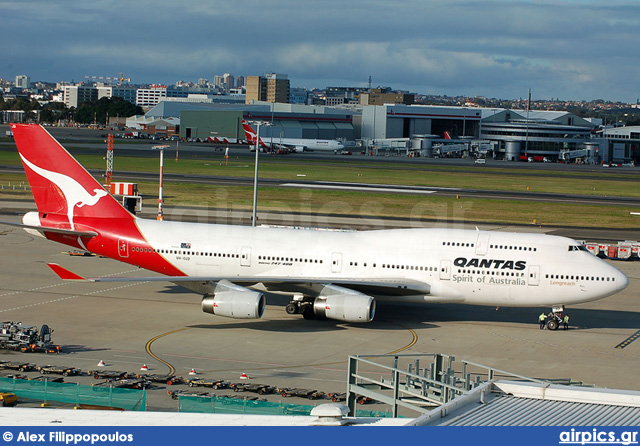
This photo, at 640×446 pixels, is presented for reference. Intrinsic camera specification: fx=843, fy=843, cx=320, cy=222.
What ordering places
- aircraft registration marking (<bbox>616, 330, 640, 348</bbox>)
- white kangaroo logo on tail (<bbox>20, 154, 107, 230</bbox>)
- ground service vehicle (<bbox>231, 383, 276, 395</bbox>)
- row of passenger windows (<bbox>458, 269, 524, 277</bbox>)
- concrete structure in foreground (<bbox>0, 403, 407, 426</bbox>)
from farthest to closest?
white kangaroo logo on tail (<bbox>20, 154, 107, 230</bbox>), row of passenger windows (<bbox>458, 269, 524, 277</bbox>), aircraft registration marking (<bbox>616, 330, 640, 348</bbox>), ground service vehicle (<bbox>231, 383, 276, 395</bbox>), concrete structure in foreground (<bbox>0, 403, 407, 426</bbox>)

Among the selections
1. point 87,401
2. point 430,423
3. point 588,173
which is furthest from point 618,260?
point 588,173

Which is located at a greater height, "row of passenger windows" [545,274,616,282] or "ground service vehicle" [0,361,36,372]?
"row of passenger windows" [545,274,616,282]

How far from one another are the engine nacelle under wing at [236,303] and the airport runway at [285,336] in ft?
3.58

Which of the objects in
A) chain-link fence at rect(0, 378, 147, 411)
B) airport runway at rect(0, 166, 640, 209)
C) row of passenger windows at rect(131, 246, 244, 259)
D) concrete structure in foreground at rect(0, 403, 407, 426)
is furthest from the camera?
airport runway at rect(0, 166, 640, 209)

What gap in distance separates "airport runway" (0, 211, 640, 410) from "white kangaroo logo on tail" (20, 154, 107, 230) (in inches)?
210

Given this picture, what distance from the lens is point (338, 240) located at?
45.9m

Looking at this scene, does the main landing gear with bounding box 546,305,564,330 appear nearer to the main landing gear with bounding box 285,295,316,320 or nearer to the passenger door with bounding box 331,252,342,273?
the passenger door with bounding box 331,252,342,273

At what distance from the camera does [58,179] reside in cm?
4844

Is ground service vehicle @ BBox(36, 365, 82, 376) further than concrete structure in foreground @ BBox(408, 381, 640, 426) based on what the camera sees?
Yes

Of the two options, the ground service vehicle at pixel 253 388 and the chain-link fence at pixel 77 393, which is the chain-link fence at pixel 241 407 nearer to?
the chain-link fence at pixel 77 393

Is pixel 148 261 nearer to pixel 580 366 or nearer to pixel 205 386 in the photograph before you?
pixel 205 386

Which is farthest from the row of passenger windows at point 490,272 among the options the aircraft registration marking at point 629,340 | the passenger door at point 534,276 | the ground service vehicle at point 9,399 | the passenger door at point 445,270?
the ground service vehicle at point 9,399

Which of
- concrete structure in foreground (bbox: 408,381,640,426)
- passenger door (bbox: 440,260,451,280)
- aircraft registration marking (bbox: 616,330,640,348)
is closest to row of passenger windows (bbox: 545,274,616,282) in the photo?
aircraft registration marking (bbox: 616,330,640,348)

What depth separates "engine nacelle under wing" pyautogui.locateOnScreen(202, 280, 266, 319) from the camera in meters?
40.8
